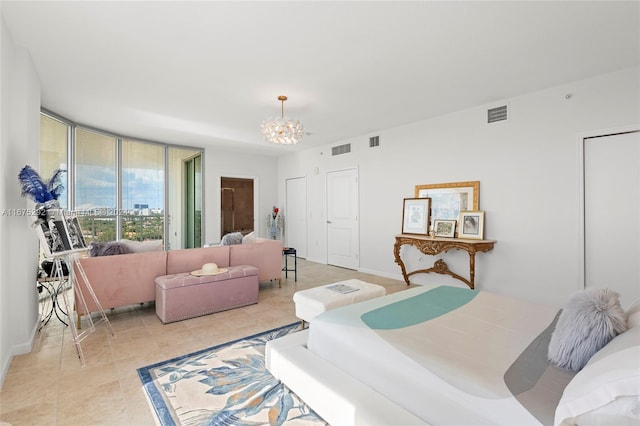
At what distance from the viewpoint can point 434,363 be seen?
1330 mm

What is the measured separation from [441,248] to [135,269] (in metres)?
3.76

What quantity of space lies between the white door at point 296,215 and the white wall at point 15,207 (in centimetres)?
498

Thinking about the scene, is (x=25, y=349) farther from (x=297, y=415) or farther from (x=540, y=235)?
(x=540, y=235)

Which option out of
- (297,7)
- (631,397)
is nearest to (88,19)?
(297,7)

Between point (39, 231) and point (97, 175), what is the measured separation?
3.28 metres

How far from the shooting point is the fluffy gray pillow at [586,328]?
3.95 feet

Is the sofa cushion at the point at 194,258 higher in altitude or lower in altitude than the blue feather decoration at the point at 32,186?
lower

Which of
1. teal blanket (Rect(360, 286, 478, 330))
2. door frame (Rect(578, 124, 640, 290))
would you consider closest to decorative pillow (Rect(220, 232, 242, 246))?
teal blanket (Rect(360, 286, 478, 330))

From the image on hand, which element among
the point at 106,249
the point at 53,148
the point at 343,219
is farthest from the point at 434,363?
the point at 53,148

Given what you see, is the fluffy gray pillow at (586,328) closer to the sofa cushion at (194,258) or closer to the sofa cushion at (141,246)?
the sofa cushion at (194,258)

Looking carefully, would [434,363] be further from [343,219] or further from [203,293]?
[343,219]

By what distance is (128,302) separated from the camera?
335cm

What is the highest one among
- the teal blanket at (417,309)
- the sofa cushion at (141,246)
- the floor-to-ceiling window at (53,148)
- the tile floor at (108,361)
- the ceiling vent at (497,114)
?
the ceiling vent at (497,114)

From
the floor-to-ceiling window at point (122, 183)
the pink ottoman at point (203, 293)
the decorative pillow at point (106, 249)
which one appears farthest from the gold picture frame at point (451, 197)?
the floor-to-ceiling window at point (122, 183)
